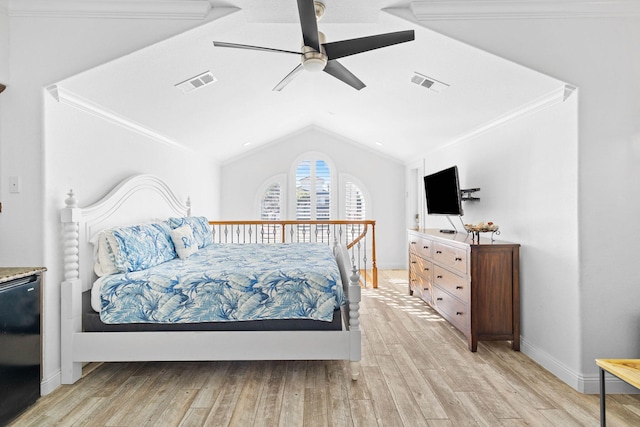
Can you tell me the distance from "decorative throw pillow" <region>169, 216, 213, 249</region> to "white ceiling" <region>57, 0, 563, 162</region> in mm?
1042

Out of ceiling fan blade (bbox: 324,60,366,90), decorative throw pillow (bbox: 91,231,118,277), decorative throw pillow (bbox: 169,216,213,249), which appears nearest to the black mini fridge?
decorative throw pillow (bbox: 91,231,118,277)

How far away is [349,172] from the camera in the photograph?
7.04 metres

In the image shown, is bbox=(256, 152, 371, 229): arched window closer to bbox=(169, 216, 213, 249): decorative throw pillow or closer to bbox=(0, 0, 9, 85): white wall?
bbox=(169, 216, 213, 249): decorative throw pillow

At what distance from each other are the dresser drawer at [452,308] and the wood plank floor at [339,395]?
23cm

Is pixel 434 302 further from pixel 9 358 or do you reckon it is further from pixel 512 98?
pixel 9 358

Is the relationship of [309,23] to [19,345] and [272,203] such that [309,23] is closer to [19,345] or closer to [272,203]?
[19,345]

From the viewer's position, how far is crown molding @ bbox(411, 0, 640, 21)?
2412 mm

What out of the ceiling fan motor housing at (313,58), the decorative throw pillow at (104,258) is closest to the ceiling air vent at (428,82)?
the ceiling fan motor housing at (313,58)

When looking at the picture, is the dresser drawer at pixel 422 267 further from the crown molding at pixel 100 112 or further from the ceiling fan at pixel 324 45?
the crown molding at pixel 100 112

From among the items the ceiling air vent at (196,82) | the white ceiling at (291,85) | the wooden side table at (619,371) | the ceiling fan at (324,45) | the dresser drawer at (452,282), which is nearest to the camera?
the wooden side table at (619,371)

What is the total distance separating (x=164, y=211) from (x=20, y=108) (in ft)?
6.04

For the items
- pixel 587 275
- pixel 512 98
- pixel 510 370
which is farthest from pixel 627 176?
pixel 510 370

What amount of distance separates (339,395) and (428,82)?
284 cm

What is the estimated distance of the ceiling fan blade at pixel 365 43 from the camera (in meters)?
2.18
